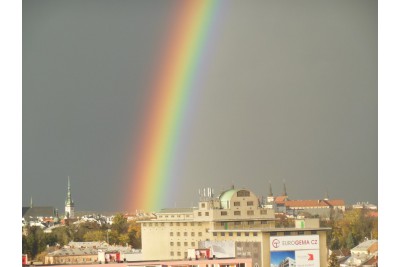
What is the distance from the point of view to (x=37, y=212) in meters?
15.3

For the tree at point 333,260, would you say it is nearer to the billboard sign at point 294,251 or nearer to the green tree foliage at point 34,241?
the billboard sign at point 294,251

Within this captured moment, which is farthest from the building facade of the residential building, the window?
the residential building

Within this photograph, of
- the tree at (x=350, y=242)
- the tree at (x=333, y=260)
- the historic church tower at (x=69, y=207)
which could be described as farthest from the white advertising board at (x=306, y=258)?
the historic church tower at (x=69, y=207)

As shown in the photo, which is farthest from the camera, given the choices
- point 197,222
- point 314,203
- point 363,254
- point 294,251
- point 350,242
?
point 350,242

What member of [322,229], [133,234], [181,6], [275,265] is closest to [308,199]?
[322,229]

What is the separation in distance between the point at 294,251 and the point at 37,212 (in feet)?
13.6

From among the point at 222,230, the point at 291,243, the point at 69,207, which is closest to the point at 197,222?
the point at 222,230

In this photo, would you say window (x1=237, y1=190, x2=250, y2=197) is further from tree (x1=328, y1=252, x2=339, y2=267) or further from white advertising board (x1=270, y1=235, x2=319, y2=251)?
tree (x1=328, y1=252, x2=339, y2=267)

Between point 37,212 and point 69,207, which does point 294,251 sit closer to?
point 69,207

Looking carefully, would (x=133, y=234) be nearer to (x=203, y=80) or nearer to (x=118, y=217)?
(x=118, y=217)

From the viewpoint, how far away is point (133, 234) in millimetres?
16516

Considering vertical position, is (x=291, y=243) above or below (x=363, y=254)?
above

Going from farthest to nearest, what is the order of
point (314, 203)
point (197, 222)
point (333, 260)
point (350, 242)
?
point (350, 242)
point (314, 203)
point (333, 260)
point (197, 222)

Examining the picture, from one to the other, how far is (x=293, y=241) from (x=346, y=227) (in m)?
2.84
